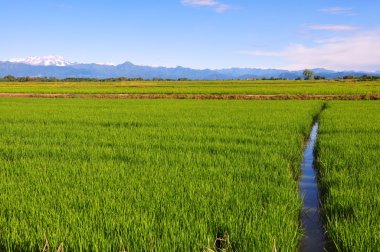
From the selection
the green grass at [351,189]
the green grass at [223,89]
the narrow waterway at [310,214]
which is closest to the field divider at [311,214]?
the narrow waterway at [310,214]

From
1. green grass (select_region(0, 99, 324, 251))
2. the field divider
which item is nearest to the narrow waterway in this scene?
the field divider

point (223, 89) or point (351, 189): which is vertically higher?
point (223, 89)

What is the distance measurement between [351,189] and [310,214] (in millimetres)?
615

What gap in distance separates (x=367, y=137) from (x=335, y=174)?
398cm

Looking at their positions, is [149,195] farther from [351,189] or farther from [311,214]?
[351,189]

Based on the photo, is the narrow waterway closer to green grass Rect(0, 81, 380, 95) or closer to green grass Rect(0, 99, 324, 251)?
green grass Rect(0, 99, 324, 251)

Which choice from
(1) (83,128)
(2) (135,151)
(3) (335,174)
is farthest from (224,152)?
(1) (83,128)

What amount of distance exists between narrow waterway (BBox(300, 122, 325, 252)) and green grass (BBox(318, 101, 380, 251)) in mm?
237

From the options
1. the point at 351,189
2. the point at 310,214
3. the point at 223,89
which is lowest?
the point at 310,214

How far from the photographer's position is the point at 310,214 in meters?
4.82

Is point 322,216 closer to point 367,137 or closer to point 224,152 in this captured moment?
point 224,152

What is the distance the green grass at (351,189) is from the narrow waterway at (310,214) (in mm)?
237

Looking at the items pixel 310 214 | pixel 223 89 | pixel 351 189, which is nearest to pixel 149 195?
pixel 310 214

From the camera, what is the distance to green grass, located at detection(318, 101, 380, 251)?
126 inches
